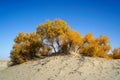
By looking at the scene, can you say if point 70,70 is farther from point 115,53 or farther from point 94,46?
point 115,53

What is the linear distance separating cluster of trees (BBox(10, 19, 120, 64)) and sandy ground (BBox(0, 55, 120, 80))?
3.53 m

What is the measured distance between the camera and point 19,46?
3247 centimetres

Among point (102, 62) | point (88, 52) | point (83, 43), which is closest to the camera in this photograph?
point (102, 62)

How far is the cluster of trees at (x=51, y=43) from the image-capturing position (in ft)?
96.1

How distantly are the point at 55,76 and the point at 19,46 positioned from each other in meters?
13.8

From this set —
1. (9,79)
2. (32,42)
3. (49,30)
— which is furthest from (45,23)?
(9,79)

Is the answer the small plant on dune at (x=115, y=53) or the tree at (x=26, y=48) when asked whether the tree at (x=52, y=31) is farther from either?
the small plant on dune at (x=115, y=53)

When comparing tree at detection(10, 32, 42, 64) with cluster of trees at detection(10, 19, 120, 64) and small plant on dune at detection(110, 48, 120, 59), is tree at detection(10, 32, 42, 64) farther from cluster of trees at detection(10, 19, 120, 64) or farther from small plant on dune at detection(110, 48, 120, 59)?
small plant on dune at detection(110, 48, 120, 59)

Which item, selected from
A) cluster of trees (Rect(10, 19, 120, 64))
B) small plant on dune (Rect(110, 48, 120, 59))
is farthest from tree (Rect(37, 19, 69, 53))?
small plant on dune (Rect(110, 48, 120, 59))

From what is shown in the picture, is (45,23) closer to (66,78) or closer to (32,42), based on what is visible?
(32,42)

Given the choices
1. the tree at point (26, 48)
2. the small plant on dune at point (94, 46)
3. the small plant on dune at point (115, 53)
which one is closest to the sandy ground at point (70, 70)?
the small plant on dune at point (94, 46)

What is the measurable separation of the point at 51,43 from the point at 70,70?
10278 millimetres

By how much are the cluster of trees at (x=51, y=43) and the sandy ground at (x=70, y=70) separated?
139 inches

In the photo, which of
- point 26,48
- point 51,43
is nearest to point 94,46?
point 51,43
